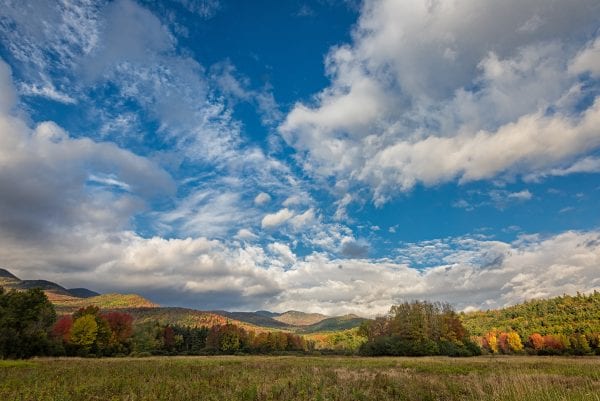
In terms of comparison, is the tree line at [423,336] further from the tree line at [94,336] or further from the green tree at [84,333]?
the green tree at [84,333]

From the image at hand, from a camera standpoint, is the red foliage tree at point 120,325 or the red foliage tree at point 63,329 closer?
the red foliage tree at point 63,329

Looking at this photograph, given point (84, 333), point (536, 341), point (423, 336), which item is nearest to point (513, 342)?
point (536, 341)

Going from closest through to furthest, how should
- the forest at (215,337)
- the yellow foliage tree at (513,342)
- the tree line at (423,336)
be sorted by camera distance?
the forest at (215,337) → the tree line at (423,336) → the yellow foliage tree at (513,342)

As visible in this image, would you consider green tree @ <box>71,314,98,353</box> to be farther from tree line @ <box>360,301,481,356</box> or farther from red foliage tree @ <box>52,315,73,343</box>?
tree line @ <box>360,301,481,356</box>

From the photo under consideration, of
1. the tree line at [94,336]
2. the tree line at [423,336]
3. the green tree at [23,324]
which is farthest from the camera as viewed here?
the tree line at [423,336]

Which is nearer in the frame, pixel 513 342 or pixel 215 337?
pixel 215 337

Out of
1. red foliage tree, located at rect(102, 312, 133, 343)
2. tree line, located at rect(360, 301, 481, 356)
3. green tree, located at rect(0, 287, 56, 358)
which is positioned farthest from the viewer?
red foliage tree, located at rect(102, 312, 133, 343)

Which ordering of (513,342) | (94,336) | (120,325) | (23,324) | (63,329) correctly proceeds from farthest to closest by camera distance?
(513,342) < (120,325) < (63,329) < (94,336) < (23,324)

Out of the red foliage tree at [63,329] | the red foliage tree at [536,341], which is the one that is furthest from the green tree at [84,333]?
the red foliage tree at [536,341]

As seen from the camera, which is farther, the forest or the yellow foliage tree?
the yellow foliage tree

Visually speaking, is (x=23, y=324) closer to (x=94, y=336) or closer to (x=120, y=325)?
(x=94, y=336)

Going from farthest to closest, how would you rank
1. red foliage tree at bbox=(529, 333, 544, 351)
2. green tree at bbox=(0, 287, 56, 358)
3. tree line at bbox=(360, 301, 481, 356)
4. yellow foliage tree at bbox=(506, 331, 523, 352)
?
yellow foliage tree at bbox=(506, 331, 523, 352) → red foliage tree at bbox=(529, 333, 544, 351) → tree line at bbox=(360, 301, 481, 356) → green tree at bbox=(0, 287, 56, 358)

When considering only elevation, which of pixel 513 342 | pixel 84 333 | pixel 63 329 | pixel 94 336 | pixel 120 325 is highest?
pixel 120 325

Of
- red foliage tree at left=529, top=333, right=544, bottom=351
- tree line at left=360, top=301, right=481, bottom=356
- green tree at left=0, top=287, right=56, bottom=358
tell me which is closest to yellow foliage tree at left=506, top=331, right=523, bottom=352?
red foliage tree at left=529, top=333, right=544, bottom=351
